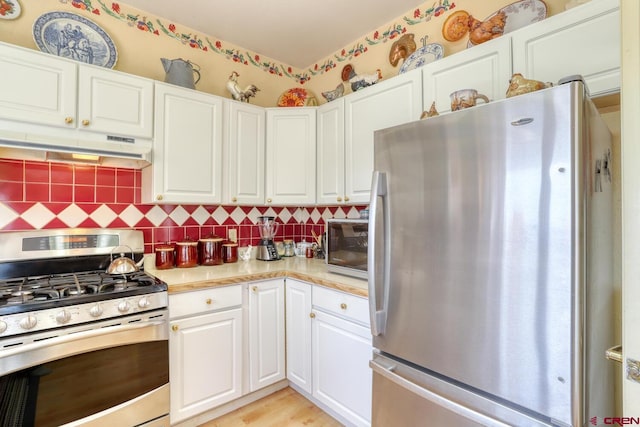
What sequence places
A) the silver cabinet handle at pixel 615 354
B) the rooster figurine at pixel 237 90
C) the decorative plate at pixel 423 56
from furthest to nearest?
the rooster figurine at pixel 237 90
the decorative plate at pixel 423 56
the silver cabinet handle at pixel 615 354

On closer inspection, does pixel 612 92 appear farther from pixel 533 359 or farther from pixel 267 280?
pixel 267 280

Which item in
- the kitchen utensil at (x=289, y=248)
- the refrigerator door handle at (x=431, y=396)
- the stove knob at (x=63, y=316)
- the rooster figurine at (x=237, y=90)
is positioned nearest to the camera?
the refrigerator door handle at (x=431, y=396)

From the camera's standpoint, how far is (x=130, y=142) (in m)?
1.81

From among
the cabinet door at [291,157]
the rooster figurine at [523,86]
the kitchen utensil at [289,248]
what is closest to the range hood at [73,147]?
the cabinet door at [291,157]

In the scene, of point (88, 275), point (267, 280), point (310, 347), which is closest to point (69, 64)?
point (88, 275)

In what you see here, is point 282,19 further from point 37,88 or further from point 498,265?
point 498,265

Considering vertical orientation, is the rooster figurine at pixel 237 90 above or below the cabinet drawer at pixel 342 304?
above

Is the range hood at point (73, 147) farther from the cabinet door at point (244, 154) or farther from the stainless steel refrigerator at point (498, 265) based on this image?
the stainless steel refrigerator at point (498, 265)

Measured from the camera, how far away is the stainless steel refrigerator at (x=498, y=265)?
2.65 ft

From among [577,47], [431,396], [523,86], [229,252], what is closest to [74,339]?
[229,252]

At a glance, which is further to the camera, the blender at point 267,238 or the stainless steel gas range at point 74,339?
the blender at point 267,238

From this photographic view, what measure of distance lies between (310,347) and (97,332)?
1163 millimetres

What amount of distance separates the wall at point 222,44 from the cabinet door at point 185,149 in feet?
1.44

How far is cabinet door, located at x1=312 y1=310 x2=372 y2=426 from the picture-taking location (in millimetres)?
1631
